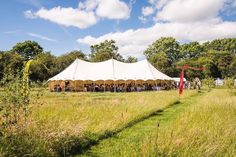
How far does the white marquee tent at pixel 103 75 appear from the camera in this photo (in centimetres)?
4400

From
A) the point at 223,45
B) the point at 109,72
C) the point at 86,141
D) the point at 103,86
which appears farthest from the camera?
the point at 223,45

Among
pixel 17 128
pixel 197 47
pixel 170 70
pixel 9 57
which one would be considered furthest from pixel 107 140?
pixel 197 47

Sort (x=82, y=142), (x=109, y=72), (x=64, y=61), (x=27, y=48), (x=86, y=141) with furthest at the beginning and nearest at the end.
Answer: (x=27, y=48) < (x=64, y=61) < (x=109, y=72) < (x=86, y=141) < (x=82, y=142)

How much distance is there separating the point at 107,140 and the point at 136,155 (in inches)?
108

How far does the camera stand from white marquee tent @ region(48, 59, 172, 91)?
144 ft

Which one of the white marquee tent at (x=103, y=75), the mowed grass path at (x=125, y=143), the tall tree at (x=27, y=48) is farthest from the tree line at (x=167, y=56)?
the mowed grass path at (x=125, y=143)

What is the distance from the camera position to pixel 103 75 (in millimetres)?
44688

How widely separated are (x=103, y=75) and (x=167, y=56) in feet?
198

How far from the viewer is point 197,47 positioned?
355 ft

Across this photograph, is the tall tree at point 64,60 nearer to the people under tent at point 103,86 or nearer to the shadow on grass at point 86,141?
the people under tent at point 103,86

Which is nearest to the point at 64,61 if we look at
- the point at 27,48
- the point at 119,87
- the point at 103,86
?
the point at 27,48

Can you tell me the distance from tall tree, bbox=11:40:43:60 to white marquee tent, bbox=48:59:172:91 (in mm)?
56723

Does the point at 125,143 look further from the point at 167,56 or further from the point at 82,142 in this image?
the point at 167,56

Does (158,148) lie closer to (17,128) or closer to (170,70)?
(17,128)
